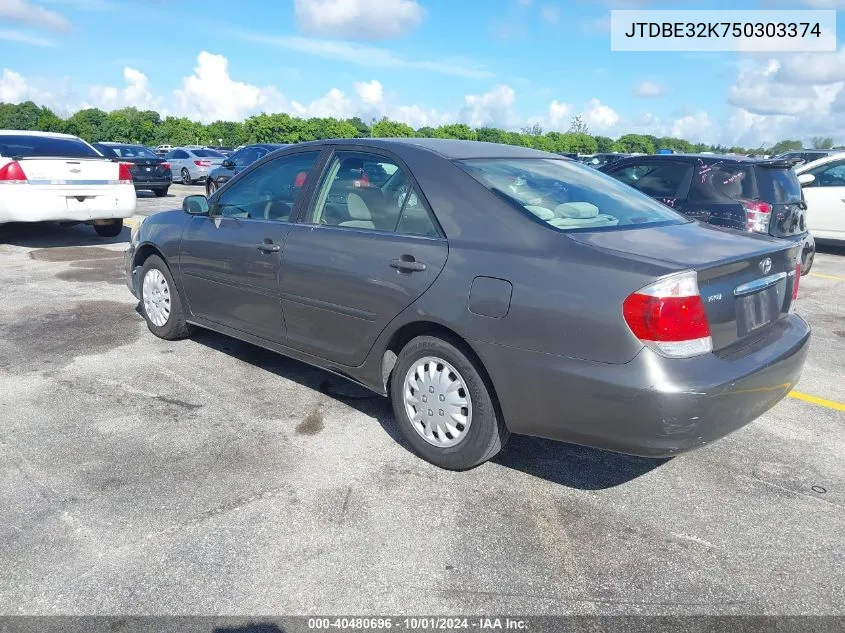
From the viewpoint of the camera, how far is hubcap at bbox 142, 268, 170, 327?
5.53 metres

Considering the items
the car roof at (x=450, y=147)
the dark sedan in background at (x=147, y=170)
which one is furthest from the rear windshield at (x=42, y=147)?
the dark sedan in background at (x=147, y=170)

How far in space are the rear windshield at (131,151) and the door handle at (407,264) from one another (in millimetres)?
17667

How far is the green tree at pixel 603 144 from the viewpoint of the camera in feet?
195

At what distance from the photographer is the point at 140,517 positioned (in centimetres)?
313

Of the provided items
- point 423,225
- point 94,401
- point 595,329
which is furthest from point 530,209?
point 94,401

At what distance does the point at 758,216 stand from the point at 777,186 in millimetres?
540

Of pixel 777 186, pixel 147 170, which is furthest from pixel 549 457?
pixel 147 170

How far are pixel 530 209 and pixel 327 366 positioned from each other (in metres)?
1.56

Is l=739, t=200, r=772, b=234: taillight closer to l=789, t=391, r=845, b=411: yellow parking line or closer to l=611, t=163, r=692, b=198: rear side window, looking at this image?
l=611, t=163, r=692, b=198: rear side window

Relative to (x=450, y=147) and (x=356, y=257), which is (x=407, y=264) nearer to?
(x=356, y=257)

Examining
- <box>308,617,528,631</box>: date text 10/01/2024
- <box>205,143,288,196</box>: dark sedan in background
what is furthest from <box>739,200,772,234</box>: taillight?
<box>205,143,288,196</box>: dark sedan in background

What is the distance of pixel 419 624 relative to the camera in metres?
2.49

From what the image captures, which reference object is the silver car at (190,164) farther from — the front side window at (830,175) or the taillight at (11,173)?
the front side window at (830,175)

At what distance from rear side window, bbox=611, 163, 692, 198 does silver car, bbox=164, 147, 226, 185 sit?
1904 cm
